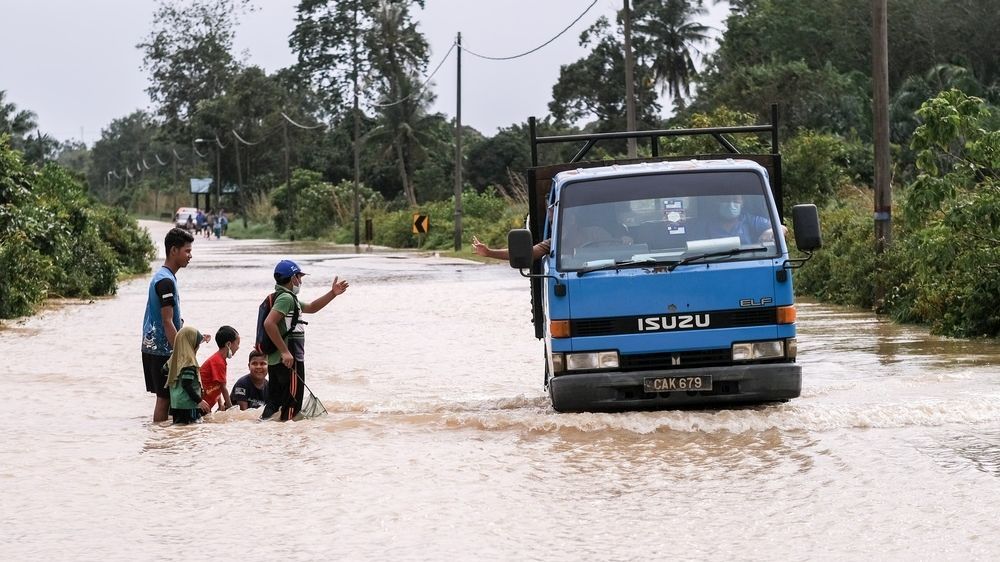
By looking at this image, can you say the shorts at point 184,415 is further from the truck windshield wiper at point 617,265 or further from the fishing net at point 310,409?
the truck windshield wiper at point 617,265

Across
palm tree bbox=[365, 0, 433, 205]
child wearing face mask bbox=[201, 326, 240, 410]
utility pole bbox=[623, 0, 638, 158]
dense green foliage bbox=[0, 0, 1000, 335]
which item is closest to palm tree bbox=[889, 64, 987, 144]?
dense green foliage bbox=[0, 0, 1000, 335]

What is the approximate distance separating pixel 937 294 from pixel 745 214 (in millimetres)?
8988

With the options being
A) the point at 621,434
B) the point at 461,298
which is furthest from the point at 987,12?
the point at 621,434

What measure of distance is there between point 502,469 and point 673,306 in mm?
1960

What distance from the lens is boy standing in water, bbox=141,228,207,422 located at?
1180 cm

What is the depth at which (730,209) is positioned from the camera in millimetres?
11602

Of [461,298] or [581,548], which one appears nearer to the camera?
[581,548]

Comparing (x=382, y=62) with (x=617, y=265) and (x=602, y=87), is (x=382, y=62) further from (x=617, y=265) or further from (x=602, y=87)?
(x=617, y=265)

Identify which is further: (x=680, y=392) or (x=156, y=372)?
(x=156, y=372)

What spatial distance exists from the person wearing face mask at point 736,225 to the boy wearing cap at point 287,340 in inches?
112

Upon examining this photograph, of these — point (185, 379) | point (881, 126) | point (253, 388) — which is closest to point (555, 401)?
point (185, 379)

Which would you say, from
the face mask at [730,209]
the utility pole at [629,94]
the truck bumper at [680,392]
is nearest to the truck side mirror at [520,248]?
the truck bumper at [680,392]

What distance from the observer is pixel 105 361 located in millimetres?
18609

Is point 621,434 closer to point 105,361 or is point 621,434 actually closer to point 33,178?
point 105,361
